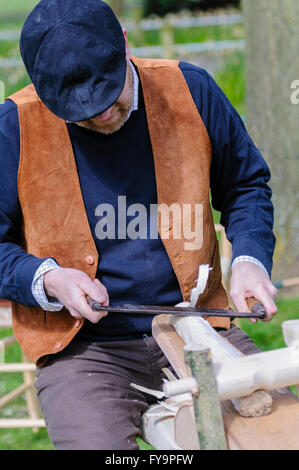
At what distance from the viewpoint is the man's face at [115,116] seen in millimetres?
1950

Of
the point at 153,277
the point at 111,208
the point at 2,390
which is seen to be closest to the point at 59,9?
the point at 111,208

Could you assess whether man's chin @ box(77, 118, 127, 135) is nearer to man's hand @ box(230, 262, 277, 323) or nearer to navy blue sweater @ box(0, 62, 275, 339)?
navy blue sweater @ box(0, 62, 275, 339)

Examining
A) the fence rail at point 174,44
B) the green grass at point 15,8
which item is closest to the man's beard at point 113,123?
the fence rail at point 174,44

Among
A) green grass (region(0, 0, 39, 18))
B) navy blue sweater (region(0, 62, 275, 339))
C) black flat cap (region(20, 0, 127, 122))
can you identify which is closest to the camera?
black flat cap (region(20, 0, 127, 122))

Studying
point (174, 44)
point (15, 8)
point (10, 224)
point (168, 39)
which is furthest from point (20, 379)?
point (15, 8)

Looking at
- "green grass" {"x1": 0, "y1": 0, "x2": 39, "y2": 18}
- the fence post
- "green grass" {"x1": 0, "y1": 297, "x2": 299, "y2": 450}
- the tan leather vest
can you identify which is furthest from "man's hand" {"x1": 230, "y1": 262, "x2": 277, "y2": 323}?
"green grass" {"x1": 0, "y1": 0, "x2": 39, "y2": 18}

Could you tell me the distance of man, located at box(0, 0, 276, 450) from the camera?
1.97 metres

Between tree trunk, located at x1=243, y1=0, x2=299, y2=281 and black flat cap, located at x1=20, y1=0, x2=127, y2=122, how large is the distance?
2.63m

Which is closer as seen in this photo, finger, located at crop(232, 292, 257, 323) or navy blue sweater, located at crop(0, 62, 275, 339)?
finger, located at crop(232, 292, 257, 323)

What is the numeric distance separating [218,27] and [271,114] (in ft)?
19.1

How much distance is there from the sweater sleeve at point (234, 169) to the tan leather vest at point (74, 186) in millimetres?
46

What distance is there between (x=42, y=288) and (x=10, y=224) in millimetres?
267

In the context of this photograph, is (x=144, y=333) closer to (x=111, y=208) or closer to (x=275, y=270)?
(x=111, y=208)

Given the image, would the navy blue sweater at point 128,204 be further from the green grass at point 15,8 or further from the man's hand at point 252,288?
the green grass at point 15,8
